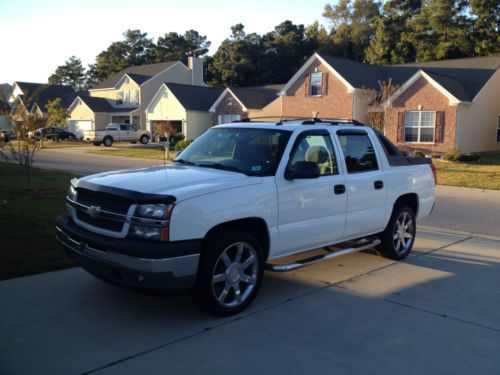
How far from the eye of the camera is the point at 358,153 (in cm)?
623

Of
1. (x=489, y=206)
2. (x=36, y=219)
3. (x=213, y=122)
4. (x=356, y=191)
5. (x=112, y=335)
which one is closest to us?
(x=112, y=335)

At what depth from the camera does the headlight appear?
4160mm

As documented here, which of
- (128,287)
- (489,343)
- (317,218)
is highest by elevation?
(317,218)

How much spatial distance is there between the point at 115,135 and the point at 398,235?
122 feet

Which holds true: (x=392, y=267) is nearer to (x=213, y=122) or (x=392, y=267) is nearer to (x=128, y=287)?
(x=128, y=287)

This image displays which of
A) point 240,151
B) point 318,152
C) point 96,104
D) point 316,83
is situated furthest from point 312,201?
point 96,104

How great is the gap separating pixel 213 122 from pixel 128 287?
39375mm

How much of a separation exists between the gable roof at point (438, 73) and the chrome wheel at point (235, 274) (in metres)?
25.0

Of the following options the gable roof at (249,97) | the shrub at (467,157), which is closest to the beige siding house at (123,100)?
the gable roof at (249,97)

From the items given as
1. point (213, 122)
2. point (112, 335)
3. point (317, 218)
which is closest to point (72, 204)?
point (112, 335)

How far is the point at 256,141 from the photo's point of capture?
559cm

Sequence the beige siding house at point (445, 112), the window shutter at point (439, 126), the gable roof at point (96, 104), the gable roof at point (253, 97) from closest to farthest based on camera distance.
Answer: the beige siding house at point (445, 112) < the window shutter at point (439, 126) < the gable roof at point (253, 97) < the gable roof at point (96, 104)

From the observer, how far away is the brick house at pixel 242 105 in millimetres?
39438

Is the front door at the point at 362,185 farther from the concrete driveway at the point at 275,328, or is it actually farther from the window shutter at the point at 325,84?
the window shutter at the point at 325,84
